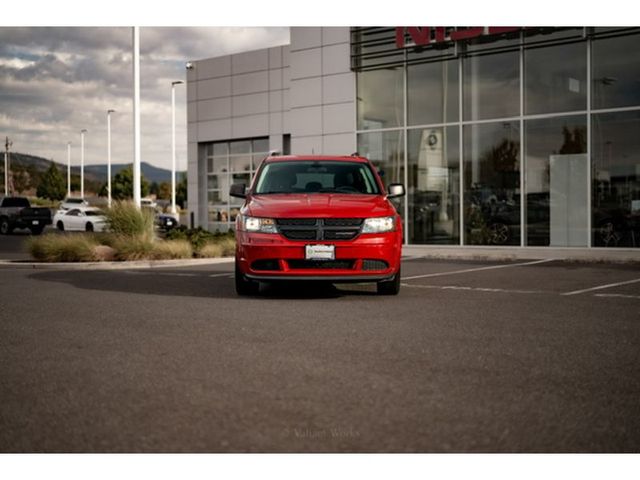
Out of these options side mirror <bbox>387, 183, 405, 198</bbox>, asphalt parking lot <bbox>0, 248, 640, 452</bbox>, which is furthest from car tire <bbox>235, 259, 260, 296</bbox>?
side mirror <bbox>387, 183, 405, 198</bbox>

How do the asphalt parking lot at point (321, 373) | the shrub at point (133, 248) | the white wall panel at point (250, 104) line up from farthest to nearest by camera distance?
the white wall panel at point (250, 104)
the shrub at point (133, 248)
the asphalt parking lot at point (321, 373)

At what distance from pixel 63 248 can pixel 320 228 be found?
1008 centimetres

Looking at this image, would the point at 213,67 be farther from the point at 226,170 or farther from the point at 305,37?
the point at 305,37

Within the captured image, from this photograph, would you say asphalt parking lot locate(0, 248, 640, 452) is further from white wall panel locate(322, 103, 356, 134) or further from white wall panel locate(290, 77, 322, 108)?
white wall panel locate(290, 77, 322, 108)

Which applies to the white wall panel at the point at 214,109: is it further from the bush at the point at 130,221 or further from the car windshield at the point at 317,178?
the car windshield at the point at 317,178

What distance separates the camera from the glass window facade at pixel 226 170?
3309 centimetres

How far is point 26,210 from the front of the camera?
40688 mm

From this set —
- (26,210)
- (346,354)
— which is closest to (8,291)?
(346,354)

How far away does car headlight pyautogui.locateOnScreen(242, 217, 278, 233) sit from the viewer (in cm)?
981

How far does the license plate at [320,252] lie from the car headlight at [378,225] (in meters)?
0.48

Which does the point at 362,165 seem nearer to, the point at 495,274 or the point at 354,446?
the point at 495,274

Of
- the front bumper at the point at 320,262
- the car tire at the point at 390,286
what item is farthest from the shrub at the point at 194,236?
the front bumper at the point at 320,262

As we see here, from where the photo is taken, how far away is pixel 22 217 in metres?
40.6
